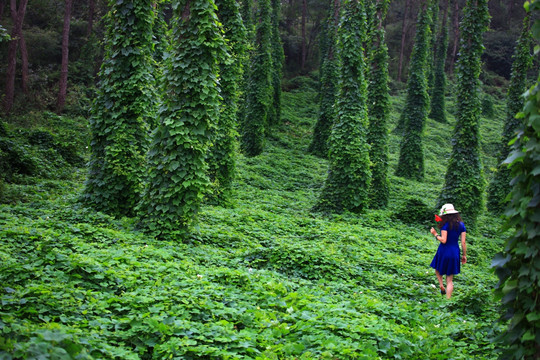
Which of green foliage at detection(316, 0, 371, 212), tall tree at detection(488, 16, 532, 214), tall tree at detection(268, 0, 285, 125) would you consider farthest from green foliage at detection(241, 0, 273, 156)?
tall tree at detection(488, 16, 532, 214)

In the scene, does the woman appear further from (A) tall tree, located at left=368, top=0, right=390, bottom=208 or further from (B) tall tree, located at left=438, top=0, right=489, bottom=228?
(A) tall tree, located at left=368, top=0, right=390, bottom=208

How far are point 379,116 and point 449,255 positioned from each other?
34.1 feet

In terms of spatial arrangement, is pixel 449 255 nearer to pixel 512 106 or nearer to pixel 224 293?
pixel 224 293

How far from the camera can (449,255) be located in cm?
738

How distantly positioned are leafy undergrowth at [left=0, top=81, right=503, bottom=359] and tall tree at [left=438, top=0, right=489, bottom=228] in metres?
4.21

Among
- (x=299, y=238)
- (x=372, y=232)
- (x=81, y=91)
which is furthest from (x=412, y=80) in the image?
(x=81, y=91)

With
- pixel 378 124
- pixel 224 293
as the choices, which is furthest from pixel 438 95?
pixel 224 293

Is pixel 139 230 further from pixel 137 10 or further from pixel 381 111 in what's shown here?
pixel 381 111

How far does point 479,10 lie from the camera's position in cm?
1548

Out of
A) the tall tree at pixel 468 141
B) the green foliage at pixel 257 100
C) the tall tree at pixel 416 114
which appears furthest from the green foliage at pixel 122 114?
the tall tree at pixel 416 114

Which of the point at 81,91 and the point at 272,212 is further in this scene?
the point at 81,91

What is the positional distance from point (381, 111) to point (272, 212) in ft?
23.7

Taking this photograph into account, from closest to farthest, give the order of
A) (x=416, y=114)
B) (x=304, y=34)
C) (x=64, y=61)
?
(x=64, y=61)
(x=416, y=114)
(x=304, y=34)

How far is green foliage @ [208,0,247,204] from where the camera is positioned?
12.5 meters
